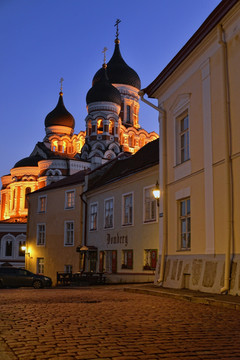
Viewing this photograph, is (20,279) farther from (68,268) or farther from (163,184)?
(163,184)

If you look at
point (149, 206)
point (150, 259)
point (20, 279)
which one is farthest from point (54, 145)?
point (150, 259)

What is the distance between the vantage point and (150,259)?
21.6 m

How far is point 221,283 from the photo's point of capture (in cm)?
1191

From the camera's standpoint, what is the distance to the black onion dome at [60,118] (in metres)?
72.4

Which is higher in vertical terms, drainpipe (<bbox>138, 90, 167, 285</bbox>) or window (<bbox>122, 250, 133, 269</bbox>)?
drainpipe (<bbox>138, 90, 167, 285</bbox>)

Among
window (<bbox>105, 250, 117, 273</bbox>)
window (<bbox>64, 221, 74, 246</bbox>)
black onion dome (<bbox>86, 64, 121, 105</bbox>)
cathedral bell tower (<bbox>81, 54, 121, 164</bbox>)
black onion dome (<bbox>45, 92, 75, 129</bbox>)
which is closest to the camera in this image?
window (<bbox>105, 250, 117, 273</bbox>)

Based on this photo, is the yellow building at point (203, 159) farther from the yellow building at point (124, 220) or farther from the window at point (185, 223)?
the yellow building at point (124, 220)

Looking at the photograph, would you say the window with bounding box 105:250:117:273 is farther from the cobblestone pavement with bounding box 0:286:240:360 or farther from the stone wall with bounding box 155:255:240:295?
the cobblestone pavement with bounding box 0:286:240:360

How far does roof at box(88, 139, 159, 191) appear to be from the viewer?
76.7 ft

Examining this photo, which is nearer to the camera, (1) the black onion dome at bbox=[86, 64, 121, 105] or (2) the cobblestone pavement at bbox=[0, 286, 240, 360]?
(2) the cobblestone pavement at bbox=[0, 286, 240, 360]

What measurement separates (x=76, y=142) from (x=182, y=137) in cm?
5762

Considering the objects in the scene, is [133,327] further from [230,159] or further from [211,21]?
[211,21]

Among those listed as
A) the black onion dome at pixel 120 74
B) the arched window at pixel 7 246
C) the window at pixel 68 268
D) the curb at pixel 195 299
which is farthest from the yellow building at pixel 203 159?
the black onion dome at pixel 120 74

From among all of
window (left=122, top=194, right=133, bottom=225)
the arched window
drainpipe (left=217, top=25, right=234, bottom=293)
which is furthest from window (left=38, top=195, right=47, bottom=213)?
drainpipe (left=217, top=25, right=234, bottom=293)
